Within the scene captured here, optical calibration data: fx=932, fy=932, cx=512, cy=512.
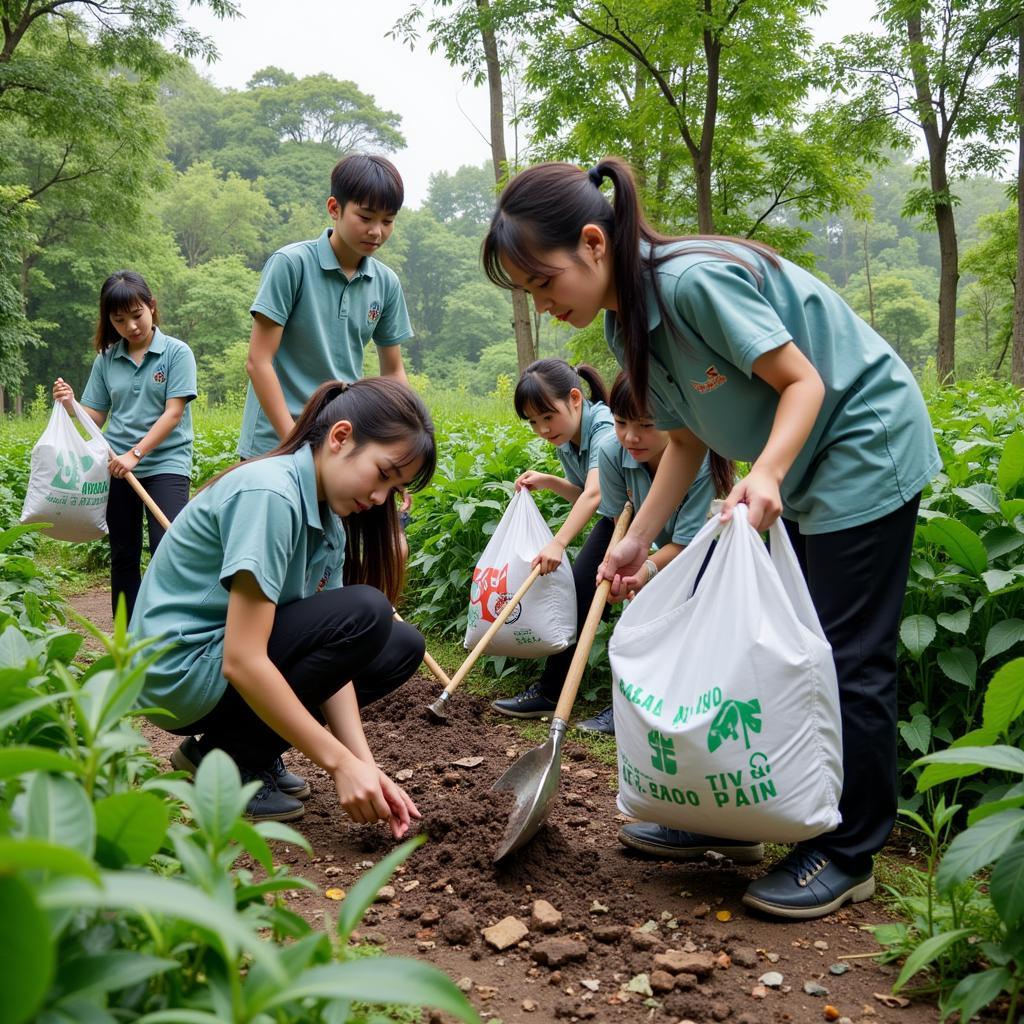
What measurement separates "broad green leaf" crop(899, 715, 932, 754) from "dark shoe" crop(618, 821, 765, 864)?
1.50ft

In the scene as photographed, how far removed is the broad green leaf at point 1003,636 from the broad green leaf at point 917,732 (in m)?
0.22

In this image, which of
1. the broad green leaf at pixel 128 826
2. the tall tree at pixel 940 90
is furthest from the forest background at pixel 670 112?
the broad green leaf at pixel 128 826

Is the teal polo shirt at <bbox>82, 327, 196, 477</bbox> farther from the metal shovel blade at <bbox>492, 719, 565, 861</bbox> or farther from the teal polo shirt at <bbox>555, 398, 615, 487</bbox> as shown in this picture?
the metal shovel blade at <bbox>492, 719, 565, 861</bbox>

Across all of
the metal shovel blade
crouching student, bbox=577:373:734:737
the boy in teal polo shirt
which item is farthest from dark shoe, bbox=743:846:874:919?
the boy in teal polo shirt

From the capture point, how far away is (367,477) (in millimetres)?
2111

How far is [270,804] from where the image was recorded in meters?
2.54

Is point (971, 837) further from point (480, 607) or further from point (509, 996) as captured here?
point (480, 607)

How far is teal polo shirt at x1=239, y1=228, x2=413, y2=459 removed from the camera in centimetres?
318

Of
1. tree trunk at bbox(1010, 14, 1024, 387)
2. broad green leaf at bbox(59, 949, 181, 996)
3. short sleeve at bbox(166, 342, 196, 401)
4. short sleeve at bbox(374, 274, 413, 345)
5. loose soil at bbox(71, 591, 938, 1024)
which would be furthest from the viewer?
tree trunk at bbox(1010, 14, 1024, 387)

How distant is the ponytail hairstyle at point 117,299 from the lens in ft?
13.6

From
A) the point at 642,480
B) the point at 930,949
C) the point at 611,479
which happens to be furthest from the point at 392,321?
the point at 930,949

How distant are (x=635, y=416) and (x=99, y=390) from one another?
2.86 m

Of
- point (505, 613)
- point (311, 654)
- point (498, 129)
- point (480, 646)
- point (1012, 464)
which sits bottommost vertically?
point (480, 646)

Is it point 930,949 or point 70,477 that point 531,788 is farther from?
point 70,477
